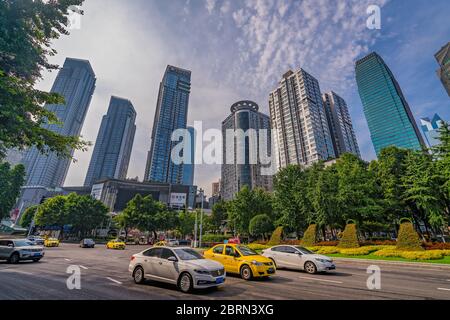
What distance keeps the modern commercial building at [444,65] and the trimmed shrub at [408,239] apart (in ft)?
463

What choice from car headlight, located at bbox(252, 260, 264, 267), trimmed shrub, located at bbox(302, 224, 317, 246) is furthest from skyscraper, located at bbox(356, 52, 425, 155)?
car headlight, located at bbox(252, 260, 264, 267)

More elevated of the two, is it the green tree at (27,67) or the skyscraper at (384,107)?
the skyscraper at (384,107)

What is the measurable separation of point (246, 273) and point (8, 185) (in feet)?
196

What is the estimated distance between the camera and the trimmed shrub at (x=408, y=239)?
18.4 metres

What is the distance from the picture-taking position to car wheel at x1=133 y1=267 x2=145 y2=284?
8.44 metres

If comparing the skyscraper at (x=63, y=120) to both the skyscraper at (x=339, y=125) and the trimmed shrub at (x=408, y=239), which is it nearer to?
the skyscraper at (x=339, y=125)

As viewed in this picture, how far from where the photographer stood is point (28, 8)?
9758 millimetres

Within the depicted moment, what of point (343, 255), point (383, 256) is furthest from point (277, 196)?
point (383, 256)

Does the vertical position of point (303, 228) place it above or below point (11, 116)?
below

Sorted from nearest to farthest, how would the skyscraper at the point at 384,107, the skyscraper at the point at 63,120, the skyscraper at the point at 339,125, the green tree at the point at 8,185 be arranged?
1. the green tree at the point at 8,185
2. the skyscraper at the point at 339,125
3. the skyscraper at the point at 384,107
4. the skyscraper at the point at 63,120

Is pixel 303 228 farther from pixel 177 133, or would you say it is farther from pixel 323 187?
pixel 177 133

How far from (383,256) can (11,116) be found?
2694cm

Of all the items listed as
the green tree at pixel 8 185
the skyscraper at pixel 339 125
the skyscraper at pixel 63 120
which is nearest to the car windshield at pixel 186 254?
the green tree at pixel 8 185
